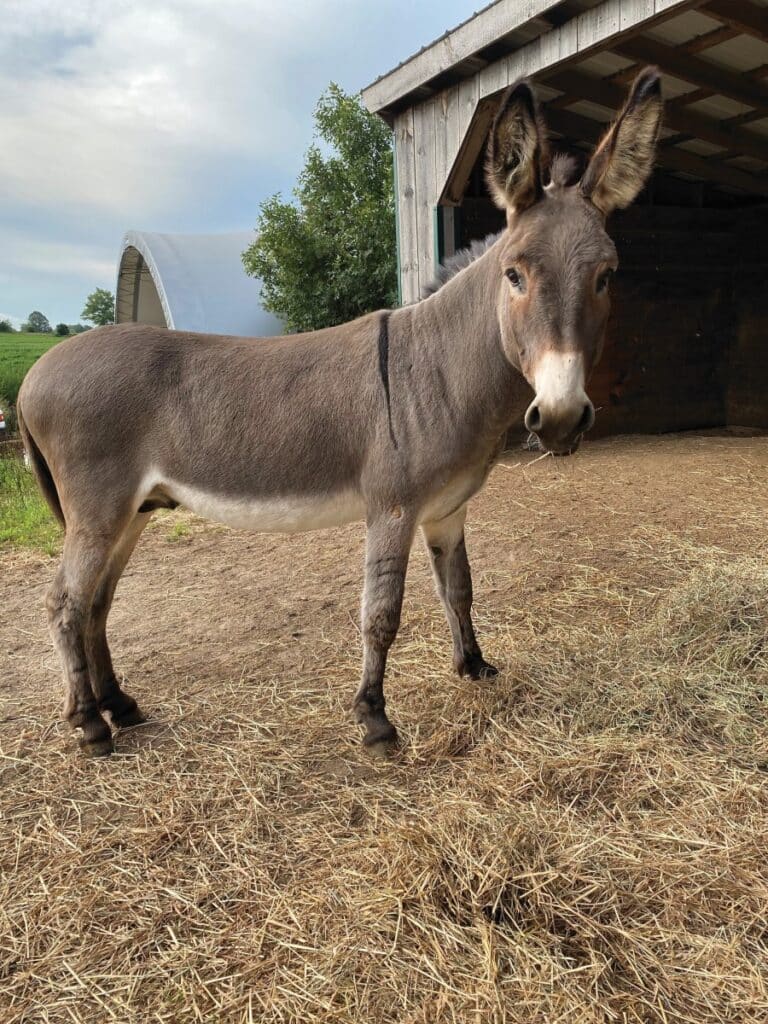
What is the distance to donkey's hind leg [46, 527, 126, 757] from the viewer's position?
2.81m

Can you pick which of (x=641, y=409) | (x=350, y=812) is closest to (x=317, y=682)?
(x=350, y=812)

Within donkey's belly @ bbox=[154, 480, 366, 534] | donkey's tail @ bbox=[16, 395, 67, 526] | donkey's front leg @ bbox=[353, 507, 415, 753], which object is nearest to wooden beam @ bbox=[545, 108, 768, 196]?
donkey's belly @ bbox=[154, 480, 366, 534]

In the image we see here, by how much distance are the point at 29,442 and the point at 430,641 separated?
244 cm

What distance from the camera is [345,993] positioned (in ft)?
5.51

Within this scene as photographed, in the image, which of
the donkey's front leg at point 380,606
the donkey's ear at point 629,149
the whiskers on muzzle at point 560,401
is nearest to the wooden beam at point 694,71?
the donkey's ear at point 629,149

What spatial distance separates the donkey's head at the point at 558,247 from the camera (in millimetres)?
2088

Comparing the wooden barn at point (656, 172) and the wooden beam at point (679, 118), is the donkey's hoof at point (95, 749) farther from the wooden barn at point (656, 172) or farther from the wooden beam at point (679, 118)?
the wooden beam at point (679, 118)

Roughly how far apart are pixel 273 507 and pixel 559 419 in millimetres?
1348

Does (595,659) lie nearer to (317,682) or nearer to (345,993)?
(317,682)

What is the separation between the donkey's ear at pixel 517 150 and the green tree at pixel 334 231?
38.5 feet

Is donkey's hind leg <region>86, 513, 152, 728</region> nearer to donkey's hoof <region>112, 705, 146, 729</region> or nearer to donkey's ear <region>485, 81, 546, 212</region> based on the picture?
donkey's hoof <region>112, 705, 146, 729</region>

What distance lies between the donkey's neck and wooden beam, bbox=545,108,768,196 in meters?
6.02

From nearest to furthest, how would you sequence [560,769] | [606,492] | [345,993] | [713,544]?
1. [345,993]
2. [560,769]
3. [713,544]
4. [606,492]

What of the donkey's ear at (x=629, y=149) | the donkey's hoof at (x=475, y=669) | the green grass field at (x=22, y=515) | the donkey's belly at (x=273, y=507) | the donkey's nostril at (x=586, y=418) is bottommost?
the donkey's hoof at (x=475, y=669)
